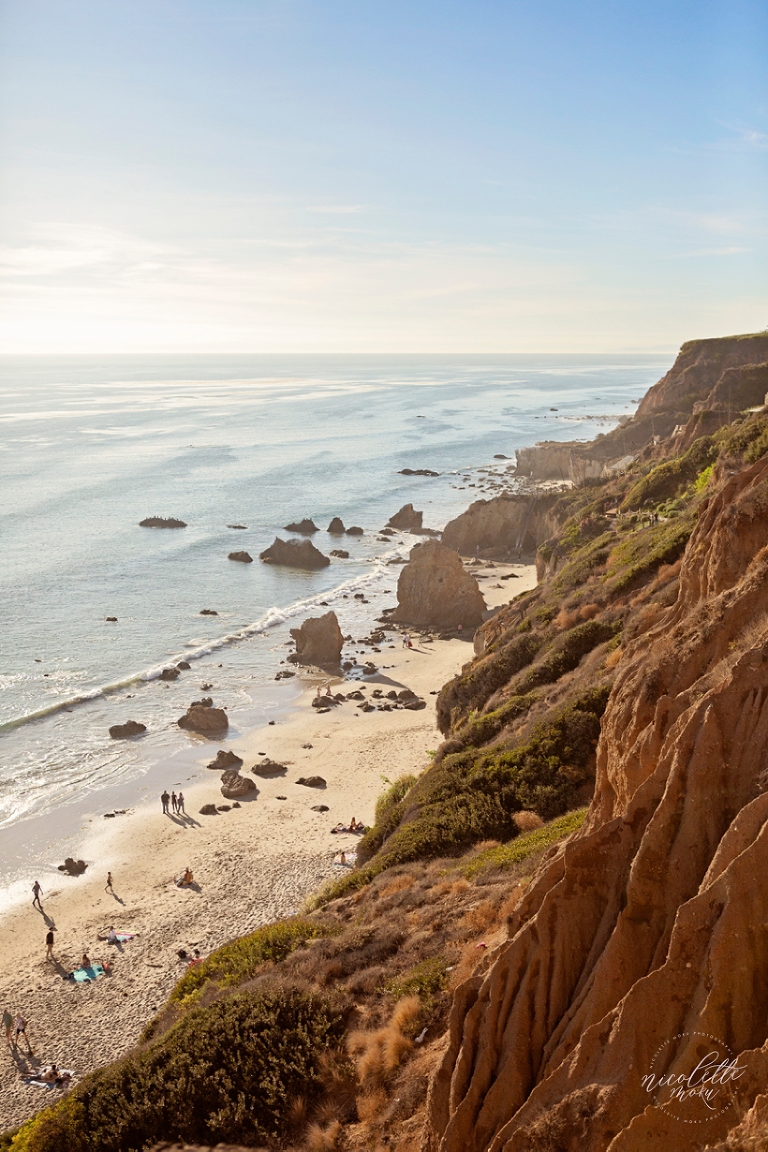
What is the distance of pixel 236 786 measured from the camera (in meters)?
38.1

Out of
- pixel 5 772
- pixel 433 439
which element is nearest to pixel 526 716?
pixel 5 772

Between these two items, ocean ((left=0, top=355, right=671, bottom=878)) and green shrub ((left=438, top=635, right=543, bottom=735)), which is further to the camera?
ocean ((left=0, top=355, right=671, bottom=878))

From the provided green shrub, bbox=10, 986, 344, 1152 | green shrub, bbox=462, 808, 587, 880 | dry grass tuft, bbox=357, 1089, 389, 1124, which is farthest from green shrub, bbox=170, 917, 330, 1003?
dry grass tuft, bbox=357, 1089, 389, 1124

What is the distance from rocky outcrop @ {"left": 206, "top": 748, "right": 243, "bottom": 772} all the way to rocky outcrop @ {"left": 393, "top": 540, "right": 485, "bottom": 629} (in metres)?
22.2

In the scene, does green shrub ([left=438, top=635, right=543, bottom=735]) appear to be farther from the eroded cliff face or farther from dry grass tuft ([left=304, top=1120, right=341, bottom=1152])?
dry grass tuft ([left=304, top=1120, right=341, bottom=1152])

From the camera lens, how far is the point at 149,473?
130875 millimetres

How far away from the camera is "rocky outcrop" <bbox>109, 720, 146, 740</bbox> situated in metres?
45.1

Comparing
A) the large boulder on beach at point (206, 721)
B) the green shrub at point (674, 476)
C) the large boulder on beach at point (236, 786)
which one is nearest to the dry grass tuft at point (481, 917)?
the large boulder on beach at point (236, 786)

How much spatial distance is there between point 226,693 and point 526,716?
99.1 ft

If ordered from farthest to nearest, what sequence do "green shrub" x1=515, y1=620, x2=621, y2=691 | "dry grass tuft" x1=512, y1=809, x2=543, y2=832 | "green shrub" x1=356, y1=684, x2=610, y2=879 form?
"green shrub" x1=515, y1=620, x2=621, y2=691
"green shrub" x1=356, y1=684, x2=610, y2=879
"dry grass tuft" x1=512, y1=809, x2=543, y2=832

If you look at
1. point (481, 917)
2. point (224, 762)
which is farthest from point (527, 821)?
point (224, 762)

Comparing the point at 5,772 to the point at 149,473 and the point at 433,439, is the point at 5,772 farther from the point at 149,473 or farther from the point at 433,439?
the point at 433,439

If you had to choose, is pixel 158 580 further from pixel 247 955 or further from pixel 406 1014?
pixel 406 1014

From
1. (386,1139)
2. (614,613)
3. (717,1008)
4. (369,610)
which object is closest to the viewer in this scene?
(717,1008)
